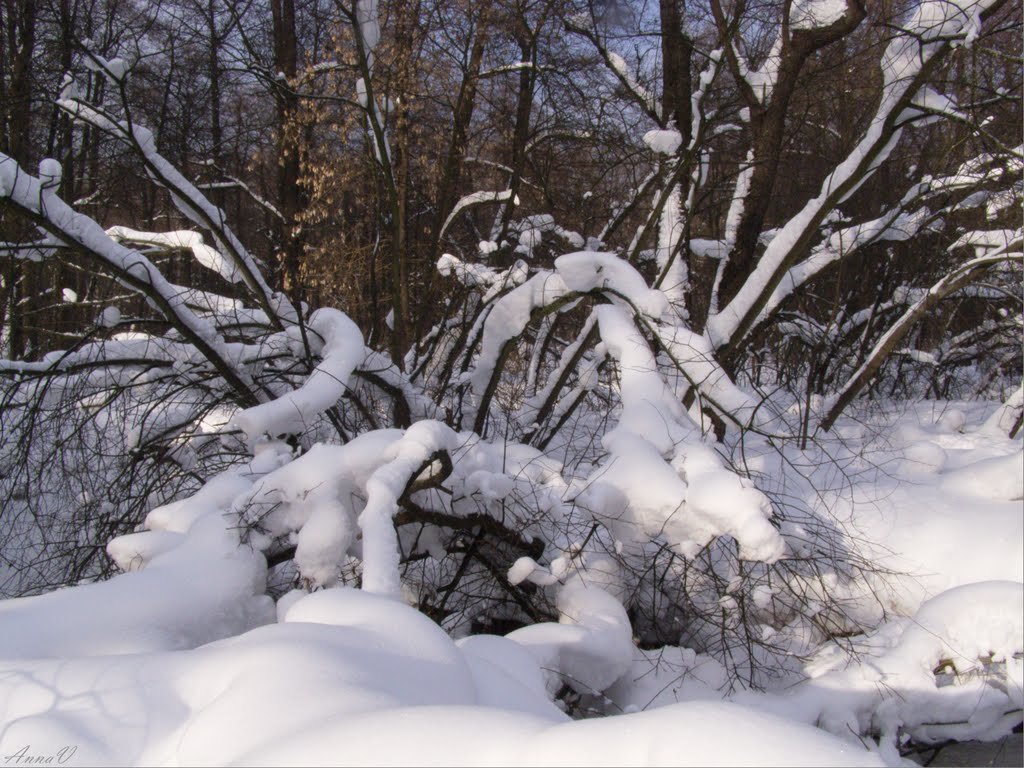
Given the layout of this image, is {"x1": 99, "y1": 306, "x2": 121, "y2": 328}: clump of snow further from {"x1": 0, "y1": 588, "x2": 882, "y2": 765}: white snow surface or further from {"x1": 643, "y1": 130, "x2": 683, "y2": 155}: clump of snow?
{"x1": 643, "y1": 130, "x2": 683, "y2": 155}: clump of snow

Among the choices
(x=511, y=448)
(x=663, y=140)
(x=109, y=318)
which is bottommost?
(x=511, y=448)

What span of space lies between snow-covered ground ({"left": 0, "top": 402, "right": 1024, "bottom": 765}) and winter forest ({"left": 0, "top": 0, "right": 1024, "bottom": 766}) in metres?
0.01

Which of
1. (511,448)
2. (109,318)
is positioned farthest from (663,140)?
(109,318)

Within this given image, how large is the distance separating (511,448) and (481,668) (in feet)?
5.61

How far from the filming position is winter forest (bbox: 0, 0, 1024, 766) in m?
1.90

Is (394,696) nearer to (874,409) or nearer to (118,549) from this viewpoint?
(118,549)

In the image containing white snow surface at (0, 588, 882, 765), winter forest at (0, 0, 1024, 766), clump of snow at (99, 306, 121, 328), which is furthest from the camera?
clump of snow at (99, 306, 121, 328)

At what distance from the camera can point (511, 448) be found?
3.89m

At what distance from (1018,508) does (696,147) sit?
2.99m

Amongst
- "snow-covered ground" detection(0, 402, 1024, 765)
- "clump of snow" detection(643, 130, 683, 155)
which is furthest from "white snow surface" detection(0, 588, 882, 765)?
"clump of snow" detection(643, 130, 683, 155)

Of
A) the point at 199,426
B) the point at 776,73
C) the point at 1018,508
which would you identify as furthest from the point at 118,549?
the point at 776,73

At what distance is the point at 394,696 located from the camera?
1696 mm

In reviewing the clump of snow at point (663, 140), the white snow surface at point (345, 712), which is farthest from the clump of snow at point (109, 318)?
the clump of snow at point (663, 140)

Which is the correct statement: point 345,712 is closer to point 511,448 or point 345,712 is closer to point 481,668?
point 481,668
